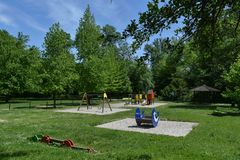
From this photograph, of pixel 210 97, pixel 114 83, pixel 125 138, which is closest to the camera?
pixel 125 138

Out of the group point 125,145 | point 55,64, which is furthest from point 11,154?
point 55,64

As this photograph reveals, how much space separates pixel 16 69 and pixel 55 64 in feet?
46.6

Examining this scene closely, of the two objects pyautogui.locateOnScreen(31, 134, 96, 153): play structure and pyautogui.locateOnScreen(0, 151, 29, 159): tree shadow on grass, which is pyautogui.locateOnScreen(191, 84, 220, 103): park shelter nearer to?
pyautogui.locateOnScreen(31, 134, 96, 153): play structure

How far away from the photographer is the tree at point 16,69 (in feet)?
125

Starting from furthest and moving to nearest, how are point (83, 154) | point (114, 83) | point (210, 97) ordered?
1. point (210, 97)
2. point (114, 83)
3. point (83, 154)

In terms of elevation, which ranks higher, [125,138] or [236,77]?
[236,77]

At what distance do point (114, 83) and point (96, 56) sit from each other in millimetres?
6762

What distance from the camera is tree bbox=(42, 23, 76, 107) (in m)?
27.0

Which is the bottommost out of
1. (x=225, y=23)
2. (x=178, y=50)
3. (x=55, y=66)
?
(x=178, y=50)

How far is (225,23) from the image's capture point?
635cm

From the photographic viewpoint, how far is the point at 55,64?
2744 cm

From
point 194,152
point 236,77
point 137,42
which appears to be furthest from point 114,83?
point 137,42

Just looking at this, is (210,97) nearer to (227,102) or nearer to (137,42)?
(227,102)

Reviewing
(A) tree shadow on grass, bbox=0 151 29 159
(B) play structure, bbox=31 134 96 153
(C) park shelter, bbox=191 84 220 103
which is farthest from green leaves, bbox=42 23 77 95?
(C) park shelter, bbox=191 84 220 103
